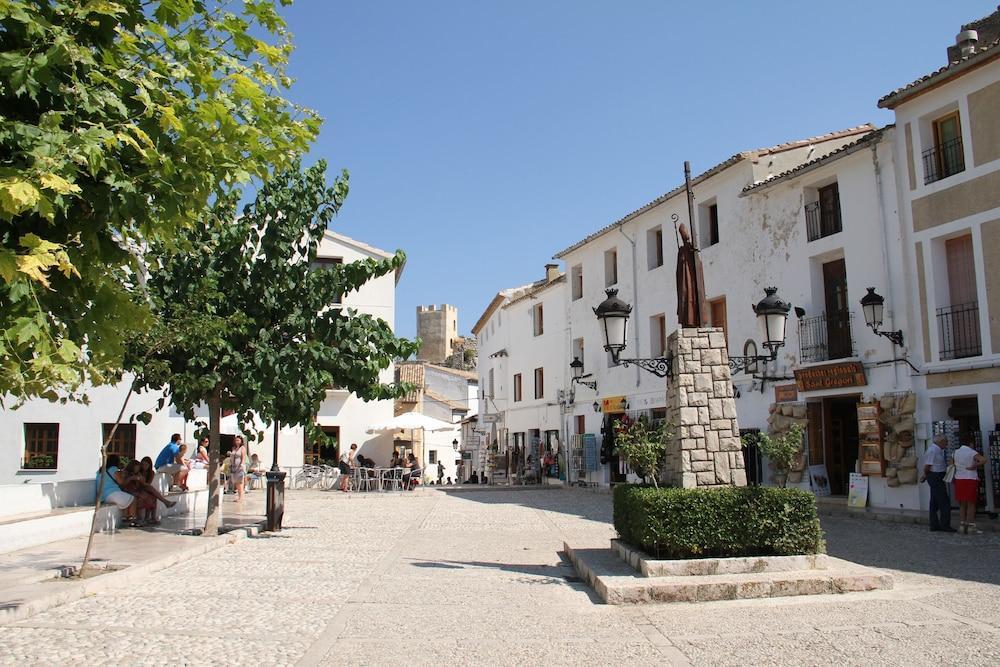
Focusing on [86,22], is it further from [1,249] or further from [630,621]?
[630,621]

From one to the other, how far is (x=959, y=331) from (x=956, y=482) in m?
3.34

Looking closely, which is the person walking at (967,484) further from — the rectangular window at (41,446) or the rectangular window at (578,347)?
the rectangular window at (41,446)

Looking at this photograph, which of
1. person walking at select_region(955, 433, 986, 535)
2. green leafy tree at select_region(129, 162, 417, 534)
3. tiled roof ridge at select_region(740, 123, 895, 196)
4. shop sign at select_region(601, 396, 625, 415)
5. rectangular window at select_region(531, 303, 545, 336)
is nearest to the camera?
green leafy tree at select_region(129, 162, 417, 534)

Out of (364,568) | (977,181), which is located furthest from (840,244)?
(364,568)

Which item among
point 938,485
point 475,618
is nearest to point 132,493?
point 475,618

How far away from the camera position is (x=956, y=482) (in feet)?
40.2

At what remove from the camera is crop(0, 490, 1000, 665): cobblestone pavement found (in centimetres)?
564

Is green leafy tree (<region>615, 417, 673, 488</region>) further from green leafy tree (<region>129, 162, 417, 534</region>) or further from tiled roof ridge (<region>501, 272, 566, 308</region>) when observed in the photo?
tiled roof ridge (<region>501, 272, 566, 308</region>)

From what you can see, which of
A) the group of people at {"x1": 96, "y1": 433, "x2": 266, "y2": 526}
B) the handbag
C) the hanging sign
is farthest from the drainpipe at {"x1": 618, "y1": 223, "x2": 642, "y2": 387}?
the group of people at {"x1": 96, "y1": 433, "x2": 266, "y2": 526}

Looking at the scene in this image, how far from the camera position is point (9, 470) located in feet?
72.9

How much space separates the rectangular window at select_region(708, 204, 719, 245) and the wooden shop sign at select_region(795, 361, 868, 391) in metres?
5.43

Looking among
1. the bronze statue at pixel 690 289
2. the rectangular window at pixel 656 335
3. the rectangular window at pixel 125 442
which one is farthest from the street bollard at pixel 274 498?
the rectangular window at pixel 656 335

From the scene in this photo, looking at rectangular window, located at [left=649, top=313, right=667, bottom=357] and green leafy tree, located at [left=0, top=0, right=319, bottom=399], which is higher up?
rectangular window, located at [left=649, top=313, right=667, bottom=357]

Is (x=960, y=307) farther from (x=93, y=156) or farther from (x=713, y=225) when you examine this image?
(x=93, y=156)
